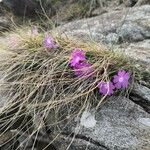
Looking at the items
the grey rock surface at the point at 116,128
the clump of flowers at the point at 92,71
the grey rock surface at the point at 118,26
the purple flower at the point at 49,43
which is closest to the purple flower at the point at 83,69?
the clump of flowers at the point at 92,71

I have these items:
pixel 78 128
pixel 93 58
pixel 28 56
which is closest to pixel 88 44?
pixel 93 58

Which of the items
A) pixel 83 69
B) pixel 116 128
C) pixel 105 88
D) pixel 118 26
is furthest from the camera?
pixel 118 26

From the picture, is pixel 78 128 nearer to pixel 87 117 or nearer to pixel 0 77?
pixel 87 117

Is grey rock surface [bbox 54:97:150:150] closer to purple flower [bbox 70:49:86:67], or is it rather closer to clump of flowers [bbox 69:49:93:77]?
clump of flowers [bbox 69:49:93:77]

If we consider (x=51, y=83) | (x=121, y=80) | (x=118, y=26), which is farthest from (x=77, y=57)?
(x=118, y=26)

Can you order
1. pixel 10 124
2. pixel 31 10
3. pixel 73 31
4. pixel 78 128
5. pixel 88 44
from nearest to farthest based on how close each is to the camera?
pixel 78 128
pixel 10 124
pixel 88 44
pixel 73 31
pixel 31 10

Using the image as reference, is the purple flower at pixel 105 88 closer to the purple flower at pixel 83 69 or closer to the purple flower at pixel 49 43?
the purple flower at pixel 83 69

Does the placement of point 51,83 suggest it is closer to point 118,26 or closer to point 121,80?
point 121,80

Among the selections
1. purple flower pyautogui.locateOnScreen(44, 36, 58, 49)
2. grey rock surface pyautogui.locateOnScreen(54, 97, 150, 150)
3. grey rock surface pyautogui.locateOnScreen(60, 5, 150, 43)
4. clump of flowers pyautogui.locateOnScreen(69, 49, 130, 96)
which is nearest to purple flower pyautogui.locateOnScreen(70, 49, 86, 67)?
clump of flowers pyautogui.locateOnScreen(69, 49, 130, 96)
